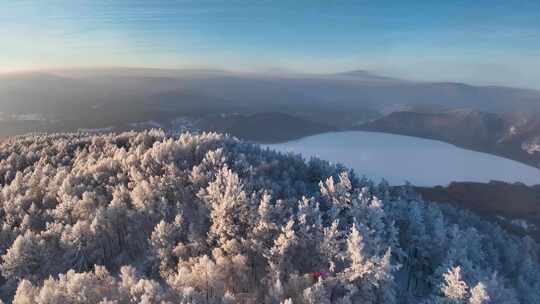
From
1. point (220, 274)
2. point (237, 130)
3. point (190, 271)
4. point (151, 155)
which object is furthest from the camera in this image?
point (237, 130)

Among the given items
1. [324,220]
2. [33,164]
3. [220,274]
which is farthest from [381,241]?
[33,164]

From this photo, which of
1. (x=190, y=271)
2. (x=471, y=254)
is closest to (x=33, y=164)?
(x=190, y=271)

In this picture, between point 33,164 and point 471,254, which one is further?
point 33,164

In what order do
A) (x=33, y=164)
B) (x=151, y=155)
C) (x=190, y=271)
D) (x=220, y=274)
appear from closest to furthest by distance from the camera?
(x=220, y=274) < (x=190, y=271) < (x=151, y=155) < (x=33, y=164)

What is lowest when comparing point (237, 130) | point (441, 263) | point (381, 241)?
point (237, 130)

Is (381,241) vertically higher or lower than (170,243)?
higher

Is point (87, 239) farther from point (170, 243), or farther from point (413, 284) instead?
point (413, 284)
